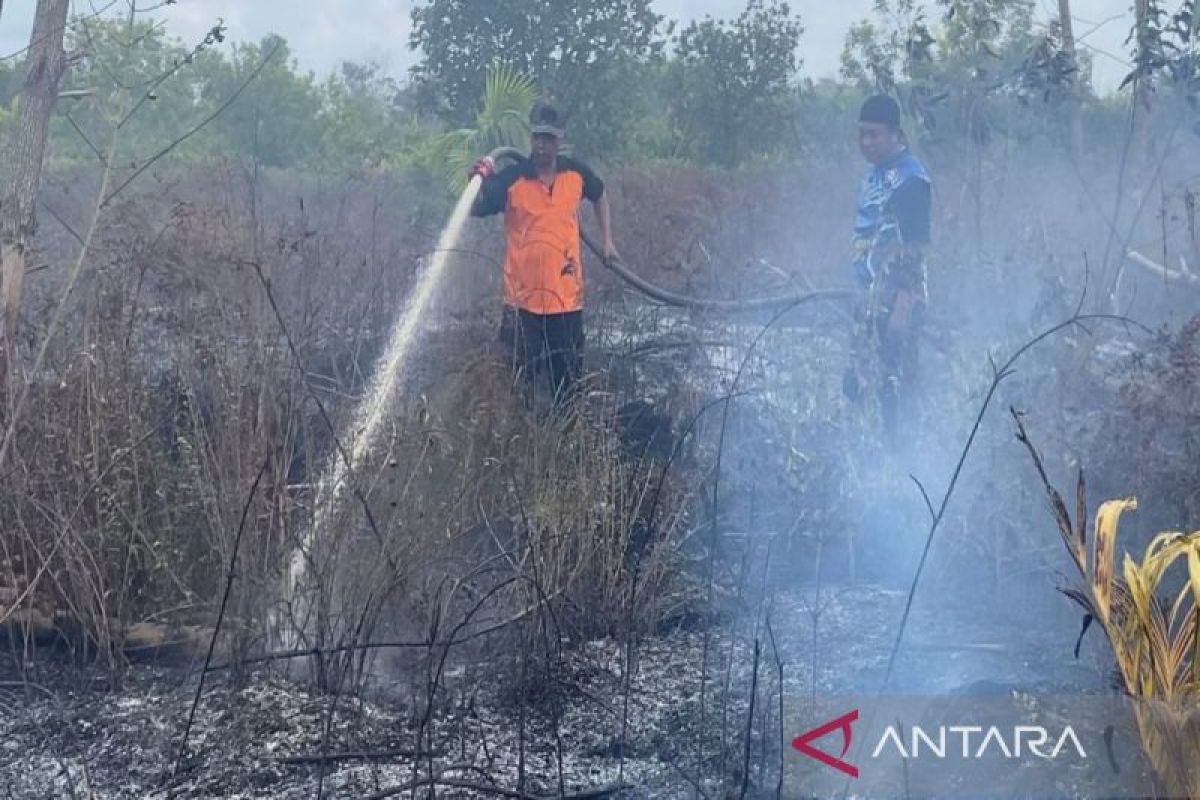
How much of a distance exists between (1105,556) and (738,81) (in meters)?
15.5

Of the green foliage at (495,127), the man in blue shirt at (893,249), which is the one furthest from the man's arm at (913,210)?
the green foliage at (495,127)

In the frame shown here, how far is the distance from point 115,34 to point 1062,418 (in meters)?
3.50

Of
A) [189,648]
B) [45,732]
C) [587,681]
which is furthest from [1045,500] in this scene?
[45,732]

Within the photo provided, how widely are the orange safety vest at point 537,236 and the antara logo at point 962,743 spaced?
127 inches

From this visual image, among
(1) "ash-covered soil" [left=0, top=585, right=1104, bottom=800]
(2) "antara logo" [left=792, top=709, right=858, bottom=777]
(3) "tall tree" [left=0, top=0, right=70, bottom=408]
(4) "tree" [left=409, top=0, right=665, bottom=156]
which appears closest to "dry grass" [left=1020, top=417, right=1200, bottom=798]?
(2) "antara logo" [left=792, top=709, right=858, bottom=777]

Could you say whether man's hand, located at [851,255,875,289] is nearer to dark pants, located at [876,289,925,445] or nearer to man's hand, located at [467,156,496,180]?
dark pants, located at [876,289,925,445]

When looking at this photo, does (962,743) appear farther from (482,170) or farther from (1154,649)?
(482,170)

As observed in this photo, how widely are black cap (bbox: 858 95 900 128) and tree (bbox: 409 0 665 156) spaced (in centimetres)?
1029

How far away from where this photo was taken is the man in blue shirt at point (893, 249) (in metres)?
6.08

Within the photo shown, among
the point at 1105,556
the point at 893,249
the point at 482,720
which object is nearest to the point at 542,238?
the point at 893,249

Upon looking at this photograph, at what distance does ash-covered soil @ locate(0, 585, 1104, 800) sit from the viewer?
139 inches

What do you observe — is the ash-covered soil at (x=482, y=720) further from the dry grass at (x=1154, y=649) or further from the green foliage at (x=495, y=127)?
the green foliage at (x=495, y=127)

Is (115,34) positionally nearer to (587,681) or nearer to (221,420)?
(221,420)

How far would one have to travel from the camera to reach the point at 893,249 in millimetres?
6191
